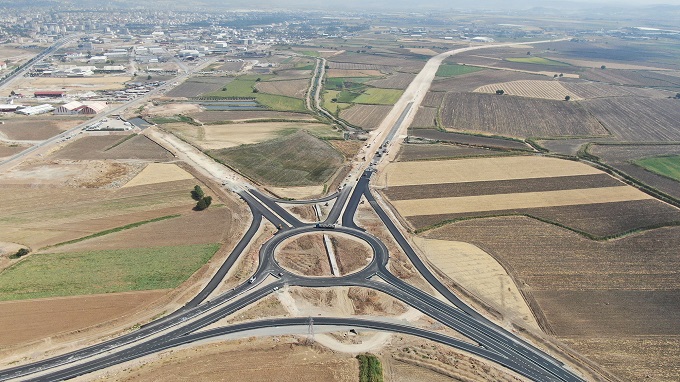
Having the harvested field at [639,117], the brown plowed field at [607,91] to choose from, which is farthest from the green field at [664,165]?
the brown plowed field at [607,91]

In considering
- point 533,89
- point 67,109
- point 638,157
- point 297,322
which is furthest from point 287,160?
point 533,89

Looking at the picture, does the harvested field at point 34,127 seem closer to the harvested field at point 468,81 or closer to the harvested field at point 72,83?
the harvested field at point 72,83

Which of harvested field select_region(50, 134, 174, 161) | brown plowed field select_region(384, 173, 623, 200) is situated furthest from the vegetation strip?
brown plowed field select_region(384, 173, 623, 200)

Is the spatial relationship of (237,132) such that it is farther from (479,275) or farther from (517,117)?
(517,117)

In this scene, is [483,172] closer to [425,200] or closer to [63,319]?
[425,200]

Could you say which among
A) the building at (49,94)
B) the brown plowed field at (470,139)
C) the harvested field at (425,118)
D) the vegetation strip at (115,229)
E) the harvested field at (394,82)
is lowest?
the vegetation strip at (115,229)

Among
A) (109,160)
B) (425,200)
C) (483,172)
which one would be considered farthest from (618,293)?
(109,160)

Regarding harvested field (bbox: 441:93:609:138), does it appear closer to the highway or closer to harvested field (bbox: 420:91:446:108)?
harvested field (bbox: 420:91:446:108)
